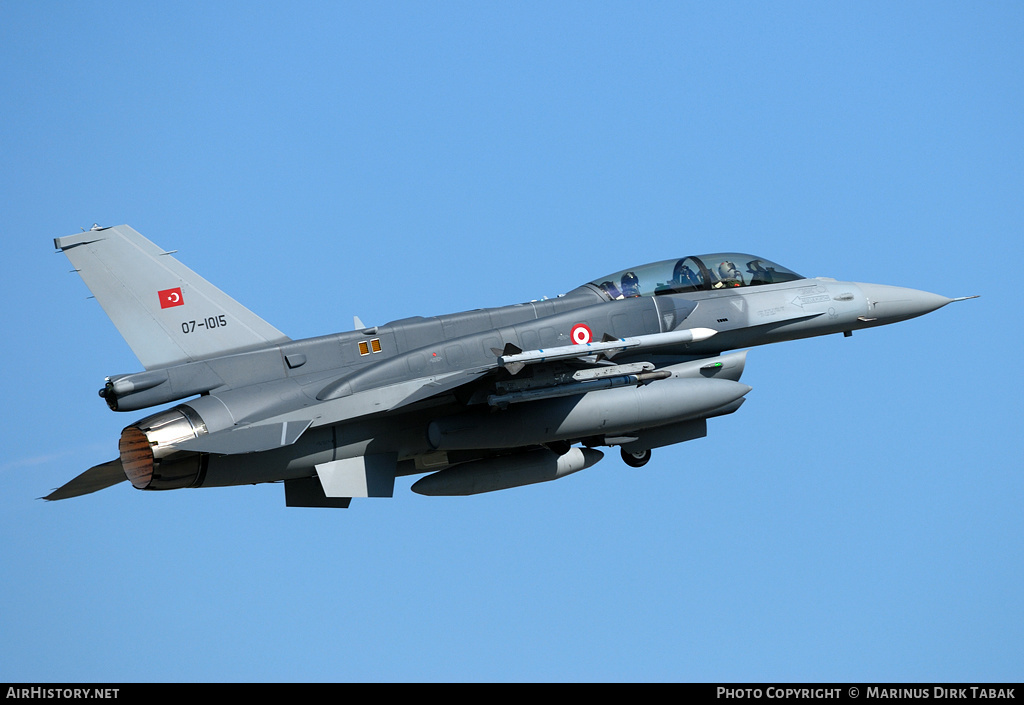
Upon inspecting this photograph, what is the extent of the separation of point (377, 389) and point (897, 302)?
702 centimetres

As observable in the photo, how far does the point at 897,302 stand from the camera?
52.3 ft

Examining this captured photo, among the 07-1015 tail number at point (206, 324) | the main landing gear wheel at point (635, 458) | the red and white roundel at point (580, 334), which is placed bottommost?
the main landing gear wheel at point (635, 458)

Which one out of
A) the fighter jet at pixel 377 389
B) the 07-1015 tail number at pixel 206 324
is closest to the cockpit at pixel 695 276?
the fighter jet at pixel 377 389

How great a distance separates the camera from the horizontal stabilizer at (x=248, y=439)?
12.3 meters

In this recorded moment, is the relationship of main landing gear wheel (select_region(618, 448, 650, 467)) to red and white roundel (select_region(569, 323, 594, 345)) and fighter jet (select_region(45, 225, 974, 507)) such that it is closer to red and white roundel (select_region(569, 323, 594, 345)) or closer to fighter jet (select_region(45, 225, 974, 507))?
fighter jet (select_region(45, 225, 974, 507))

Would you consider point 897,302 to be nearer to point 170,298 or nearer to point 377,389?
Answer: point 377,389

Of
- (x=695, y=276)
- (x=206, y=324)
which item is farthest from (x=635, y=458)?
(x=206, y=324)

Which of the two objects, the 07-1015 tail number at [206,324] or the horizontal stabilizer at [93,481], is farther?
the horizontal stabilizer at [93,481]

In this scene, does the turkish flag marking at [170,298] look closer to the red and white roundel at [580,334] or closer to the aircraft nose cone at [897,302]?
the red and white roundel at [580,334]

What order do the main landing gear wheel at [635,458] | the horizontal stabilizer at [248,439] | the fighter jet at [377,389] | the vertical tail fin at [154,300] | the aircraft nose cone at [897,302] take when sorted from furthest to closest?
the aircraft nose cone at [897,302] < the main landing gear wheel at [635,458] < the vertical tail fin at [154,300] < the fighter jet at [377,389] < the horizontal stabilizer at [248,439]

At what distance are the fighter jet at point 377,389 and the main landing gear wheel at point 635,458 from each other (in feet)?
1.66

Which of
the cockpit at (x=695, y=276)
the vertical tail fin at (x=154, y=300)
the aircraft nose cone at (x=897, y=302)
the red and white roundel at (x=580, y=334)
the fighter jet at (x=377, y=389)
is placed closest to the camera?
the fighter jet at (x=377, y=389)
